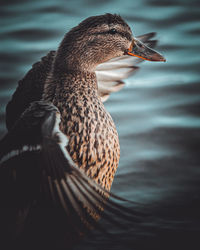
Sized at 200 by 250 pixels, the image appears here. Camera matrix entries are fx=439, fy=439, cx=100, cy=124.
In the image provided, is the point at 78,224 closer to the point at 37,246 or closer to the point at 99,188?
the point at 99,188

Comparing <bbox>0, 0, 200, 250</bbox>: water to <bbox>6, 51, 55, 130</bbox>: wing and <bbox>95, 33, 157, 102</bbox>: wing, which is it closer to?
<bbox>95, 33, 157, 102</bbox>: wing

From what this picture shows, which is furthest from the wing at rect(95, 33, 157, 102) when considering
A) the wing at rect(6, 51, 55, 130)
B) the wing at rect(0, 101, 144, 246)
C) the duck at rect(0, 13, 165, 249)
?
the wing at rect(0, 101, 144, 246)

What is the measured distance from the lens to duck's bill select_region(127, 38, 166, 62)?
8.39 ft

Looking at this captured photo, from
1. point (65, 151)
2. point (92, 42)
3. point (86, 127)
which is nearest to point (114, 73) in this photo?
point (92, 42)

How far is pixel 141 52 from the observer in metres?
2.57

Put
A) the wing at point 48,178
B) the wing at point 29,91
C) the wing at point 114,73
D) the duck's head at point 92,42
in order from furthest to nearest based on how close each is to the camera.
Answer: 1. the wing at point 114,73
2. the wing at point 29,91
3. the duck's head at point 92,42
4. the wing at point 48,178

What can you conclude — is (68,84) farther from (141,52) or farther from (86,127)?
(141,52)

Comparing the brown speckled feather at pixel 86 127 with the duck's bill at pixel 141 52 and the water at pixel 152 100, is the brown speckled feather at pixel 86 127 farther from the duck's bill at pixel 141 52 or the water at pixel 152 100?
the water at pixel 152 100

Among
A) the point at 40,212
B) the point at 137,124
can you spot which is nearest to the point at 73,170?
the point at 40,212

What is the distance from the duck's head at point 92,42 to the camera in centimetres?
237

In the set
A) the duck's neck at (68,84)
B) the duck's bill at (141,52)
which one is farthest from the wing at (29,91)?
the duck's bill at (141,52)

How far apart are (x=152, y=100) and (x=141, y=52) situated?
160 cm

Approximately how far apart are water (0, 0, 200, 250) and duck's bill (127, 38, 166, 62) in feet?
3.12

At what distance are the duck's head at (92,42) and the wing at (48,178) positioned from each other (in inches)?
18.1
